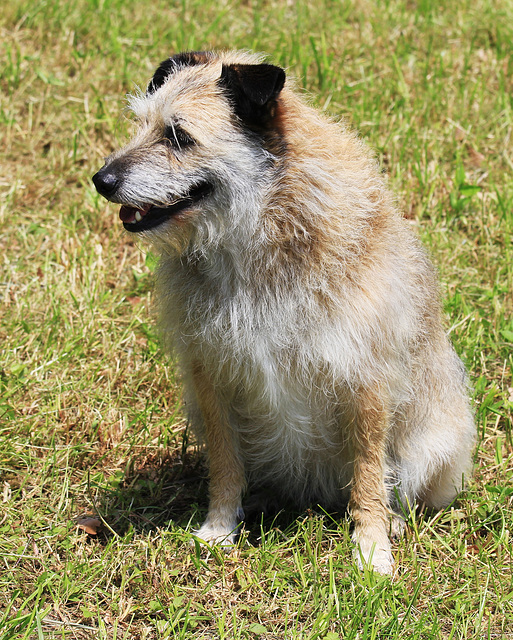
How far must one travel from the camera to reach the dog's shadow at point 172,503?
3783 mm

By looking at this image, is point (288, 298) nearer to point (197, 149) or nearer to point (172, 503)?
point (197, 149)

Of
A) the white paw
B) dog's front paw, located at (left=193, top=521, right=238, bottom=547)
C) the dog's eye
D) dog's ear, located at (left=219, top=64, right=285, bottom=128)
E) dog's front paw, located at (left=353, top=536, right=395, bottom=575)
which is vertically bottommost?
the white paw

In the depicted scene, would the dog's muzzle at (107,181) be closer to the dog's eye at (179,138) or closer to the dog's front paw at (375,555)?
the dog's eye at (179,138)

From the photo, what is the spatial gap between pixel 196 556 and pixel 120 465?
0.83 m

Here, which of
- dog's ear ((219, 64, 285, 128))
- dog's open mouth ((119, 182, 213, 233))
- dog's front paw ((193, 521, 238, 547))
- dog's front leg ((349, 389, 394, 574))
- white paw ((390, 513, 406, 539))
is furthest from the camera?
white paw ((390, 513, 406, 539))

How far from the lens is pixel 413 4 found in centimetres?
700

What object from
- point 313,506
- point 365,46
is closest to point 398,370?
point 313,506

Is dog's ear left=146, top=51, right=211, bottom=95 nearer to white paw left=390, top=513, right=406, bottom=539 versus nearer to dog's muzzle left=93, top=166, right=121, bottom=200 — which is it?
dog's muzzle left=93, top=166, right=121, bottom=200

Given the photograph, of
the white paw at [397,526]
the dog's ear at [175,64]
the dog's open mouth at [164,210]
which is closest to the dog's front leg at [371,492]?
the white paw at [397,526]

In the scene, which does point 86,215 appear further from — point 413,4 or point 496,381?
point 413,4

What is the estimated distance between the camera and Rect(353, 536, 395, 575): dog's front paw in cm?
346

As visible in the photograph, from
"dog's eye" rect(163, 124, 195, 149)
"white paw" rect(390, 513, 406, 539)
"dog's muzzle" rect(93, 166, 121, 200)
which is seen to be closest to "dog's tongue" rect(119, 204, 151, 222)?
"dog's muzzle" rect(93, 166, 121, 200)

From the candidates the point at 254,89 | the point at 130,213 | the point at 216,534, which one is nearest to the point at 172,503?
the point at 216,534

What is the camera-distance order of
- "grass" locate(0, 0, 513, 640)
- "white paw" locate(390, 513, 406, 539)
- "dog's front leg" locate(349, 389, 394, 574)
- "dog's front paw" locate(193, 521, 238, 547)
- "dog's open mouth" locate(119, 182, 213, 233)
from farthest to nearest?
"white paw" locate(390, 513, 406, 539)
"dog's front paw" locate(193, 521, 238, 547)
"dog's front leg" locate(349, 389, 394, 574)
"grass" locate(0, 0, 513, 640)
"dog's open mouth" locate(119, 182, 213, 233)
